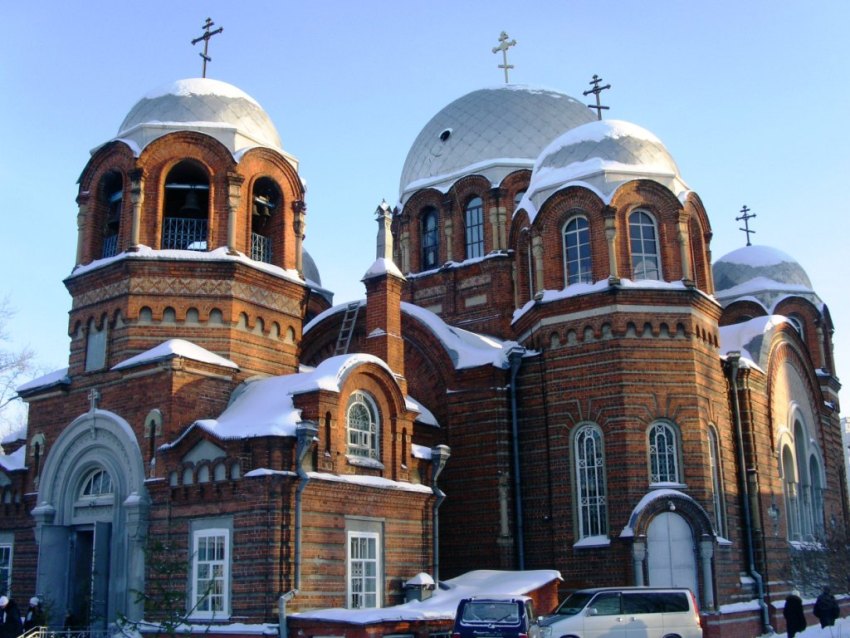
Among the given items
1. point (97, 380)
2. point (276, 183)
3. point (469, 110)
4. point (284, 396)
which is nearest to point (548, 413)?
point (284, 396)

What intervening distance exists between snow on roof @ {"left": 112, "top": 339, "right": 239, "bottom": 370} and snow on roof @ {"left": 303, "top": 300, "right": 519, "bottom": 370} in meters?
5.31

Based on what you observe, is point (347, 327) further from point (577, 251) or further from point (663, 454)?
point (663, 454)

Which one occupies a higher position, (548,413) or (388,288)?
(388,288)

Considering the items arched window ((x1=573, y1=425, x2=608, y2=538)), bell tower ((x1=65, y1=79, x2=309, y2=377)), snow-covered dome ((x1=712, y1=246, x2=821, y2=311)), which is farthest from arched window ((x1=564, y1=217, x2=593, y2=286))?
snow-covered dome ((x1=712, y1=246, x2=821, y2=311))

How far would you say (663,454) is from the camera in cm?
1959

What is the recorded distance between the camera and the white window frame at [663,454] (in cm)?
1945

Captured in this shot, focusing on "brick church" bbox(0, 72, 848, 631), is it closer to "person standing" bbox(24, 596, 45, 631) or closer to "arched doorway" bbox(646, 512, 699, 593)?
"arched doorway" bbox(646, 512, 699, 593)

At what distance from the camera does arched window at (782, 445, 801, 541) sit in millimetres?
24453

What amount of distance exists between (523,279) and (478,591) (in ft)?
25.1

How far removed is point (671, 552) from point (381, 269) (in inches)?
313

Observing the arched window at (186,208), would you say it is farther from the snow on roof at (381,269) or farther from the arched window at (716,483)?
the arched window at (716,483)

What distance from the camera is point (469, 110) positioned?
2847 centimetres

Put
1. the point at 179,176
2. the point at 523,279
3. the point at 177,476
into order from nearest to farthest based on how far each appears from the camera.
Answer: the point at 177,476
the point at 179,176
the point at 523,279

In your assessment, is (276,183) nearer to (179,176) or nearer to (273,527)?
(179,176)
